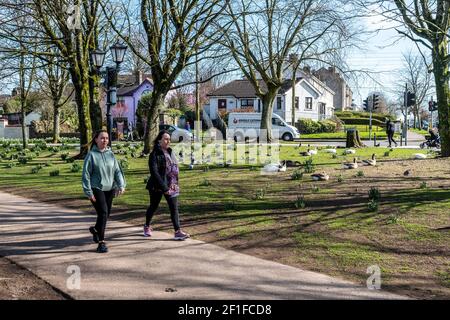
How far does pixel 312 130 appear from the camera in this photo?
52.5 metres

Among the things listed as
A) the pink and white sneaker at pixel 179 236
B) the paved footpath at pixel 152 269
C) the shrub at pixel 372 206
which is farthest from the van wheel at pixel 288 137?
the pink and white sneaker at pixel 179 236

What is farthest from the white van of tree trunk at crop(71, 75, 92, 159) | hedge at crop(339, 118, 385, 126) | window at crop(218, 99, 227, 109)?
hedge at crop(339, 118, 385, 126)

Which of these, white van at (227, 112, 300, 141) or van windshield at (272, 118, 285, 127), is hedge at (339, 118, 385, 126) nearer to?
white van at (227, 112, 300, 141)

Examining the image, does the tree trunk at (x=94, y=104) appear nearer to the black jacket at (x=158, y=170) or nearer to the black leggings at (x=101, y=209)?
the black jacket at (x=158, y=170)

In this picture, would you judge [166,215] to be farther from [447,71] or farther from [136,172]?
[447,71]

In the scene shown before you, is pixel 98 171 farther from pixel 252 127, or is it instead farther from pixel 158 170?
pixel 252 127

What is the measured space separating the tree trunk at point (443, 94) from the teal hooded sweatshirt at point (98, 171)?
12859 millimetres

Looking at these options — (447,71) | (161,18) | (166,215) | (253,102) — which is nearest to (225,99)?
(253,102)

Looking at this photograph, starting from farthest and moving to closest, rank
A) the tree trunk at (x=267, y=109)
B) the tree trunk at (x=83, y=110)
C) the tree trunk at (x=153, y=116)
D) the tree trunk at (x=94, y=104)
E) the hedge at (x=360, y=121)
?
1. the hedge at (x=360, y=121)
2. the tree trunk at (x=267, y=109)
3. the tree trunk at (x=94, y=104)
4. the tree trunk at (x=83, y=110)
5. the tree trunk at (x=153, y=116)

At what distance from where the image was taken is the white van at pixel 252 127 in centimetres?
4043

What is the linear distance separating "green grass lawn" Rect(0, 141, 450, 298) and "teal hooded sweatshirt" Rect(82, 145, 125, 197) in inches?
72.0

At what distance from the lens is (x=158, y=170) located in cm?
777

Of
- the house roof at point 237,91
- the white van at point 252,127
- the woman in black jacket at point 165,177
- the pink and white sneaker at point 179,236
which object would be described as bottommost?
the pink and white sneaker at point 179,236
